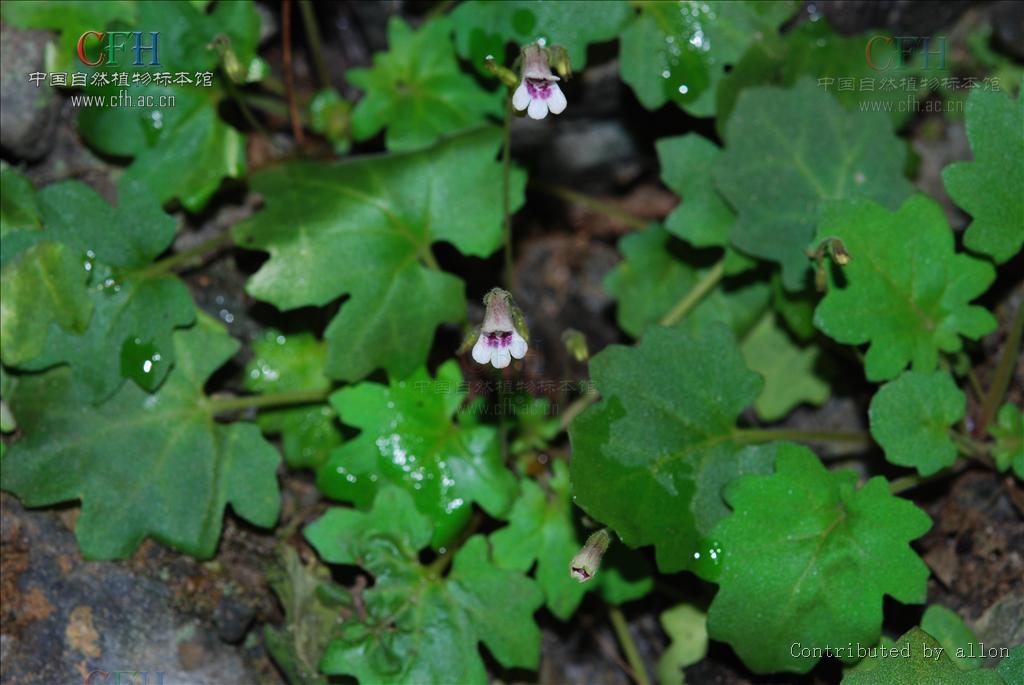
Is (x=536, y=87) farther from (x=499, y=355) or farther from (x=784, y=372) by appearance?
(x=784, y=372)

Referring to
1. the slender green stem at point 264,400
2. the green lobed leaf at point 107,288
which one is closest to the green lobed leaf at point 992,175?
the slender green stem at point 264,400

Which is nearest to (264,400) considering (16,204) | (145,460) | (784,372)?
(145,460)

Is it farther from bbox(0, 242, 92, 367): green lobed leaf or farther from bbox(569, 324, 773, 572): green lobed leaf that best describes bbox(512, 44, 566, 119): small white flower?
bbox(0, 242, 92, 367): green lobed leaf

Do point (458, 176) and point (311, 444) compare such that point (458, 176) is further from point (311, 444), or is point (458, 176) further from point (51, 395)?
point (51, 395)

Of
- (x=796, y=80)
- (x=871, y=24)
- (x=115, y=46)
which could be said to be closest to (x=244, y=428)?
(x=115, y=46)

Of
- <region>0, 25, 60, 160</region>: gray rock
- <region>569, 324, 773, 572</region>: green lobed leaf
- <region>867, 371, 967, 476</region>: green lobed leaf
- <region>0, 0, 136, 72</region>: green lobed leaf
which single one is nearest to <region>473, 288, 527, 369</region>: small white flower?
<region>569, 324, 773, 572</region>: green lobed leaf

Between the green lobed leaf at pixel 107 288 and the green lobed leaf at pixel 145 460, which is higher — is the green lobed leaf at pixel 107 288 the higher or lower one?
the higher one

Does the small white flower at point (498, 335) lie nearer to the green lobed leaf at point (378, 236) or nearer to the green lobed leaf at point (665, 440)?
the green lobed leaf at point (665, 440)
